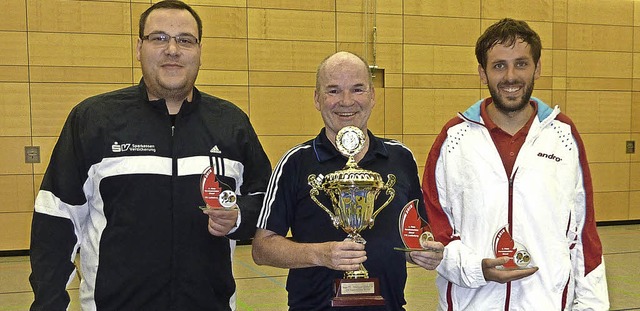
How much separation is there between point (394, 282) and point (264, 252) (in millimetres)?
526

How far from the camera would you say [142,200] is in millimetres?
2406

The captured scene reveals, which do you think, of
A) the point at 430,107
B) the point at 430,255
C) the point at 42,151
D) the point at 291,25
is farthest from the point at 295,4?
the point at 430,255

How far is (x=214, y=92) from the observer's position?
9.05m

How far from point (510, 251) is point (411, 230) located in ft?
1.32

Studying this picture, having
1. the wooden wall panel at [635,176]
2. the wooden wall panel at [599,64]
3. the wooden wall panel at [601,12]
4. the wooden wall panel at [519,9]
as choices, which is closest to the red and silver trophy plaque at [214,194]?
the wooden wall panel at [519,9]

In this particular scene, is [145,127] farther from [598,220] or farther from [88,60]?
[598,220]

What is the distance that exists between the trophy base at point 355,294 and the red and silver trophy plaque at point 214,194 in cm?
51

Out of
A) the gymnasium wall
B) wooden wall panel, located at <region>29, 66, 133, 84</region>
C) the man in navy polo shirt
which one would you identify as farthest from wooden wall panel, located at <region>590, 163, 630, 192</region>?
the man in navy polo shirt

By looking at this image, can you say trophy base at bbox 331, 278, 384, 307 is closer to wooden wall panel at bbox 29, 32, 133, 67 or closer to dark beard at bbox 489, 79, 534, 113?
dark beard at bbox 489, 79, 534, 113

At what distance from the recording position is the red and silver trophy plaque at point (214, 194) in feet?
7.56

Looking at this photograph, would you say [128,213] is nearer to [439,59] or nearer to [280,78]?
[280,78]

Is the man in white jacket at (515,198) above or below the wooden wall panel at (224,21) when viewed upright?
below

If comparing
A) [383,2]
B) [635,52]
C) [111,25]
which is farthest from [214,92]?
[635,52]

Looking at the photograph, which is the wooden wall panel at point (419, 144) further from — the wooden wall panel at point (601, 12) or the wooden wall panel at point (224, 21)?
the wooden wall panel at point (601, 12)
